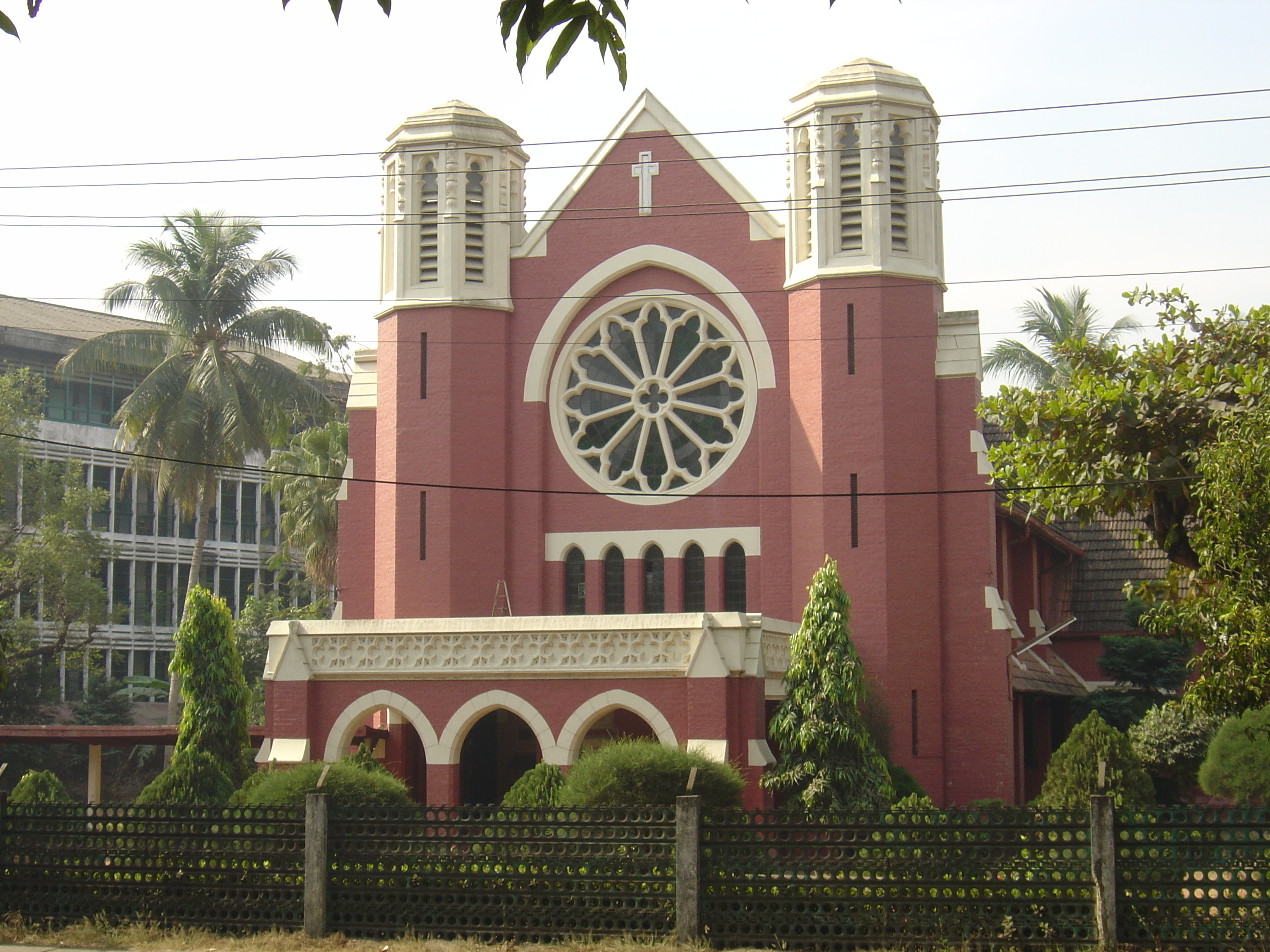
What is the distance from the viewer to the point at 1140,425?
1703 centimetres

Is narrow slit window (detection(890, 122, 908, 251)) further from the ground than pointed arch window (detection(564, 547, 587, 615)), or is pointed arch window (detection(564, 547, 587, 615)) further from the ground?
narrow slit window (detection(890, 122, 908, 251))

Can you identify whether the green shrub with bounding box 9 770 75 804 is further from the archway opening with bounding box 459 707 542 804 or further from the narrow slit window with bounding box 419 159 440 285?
the narrow slit window with bounding box 419 159 440 285

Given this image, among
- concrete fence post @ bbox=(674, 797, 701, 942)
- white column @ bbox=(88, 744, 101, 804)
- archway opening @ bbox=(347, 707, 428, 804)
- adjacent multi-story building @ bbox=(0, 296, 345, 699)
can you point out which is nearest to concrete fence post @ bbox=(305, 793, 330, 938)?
concrete fence post @ bbox=(674, 797, 701, 942)

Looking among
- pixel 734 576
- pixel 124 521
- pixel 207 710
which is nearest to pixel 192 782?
pixel 207 710

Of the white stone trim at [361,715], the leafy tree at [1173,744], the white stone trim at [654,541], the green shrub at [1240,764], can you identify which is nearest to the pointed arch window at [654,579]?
the white stone trim at [654,541]

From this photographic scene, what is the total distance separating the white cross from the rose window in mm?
1986

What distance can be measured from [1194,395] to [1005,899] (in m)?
6.27

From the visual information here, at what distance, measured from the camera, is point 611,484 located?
2881cm

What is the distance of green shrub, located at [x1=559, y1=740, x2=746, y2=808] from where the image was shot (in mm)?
18359

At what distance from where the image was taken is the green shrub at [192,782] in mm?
25844

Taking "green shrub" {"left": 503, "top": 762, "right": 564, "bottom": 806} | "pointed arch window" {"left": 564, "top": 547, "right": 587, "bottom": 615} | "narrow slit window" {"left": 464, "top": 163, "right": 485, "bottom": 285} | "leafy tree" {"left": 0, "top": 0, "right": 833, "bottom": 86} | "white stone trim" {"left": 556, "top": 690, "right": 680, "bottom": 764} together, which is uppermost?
"narrow slit window" {"left": 464, "top": 163, "right": 485, "bottom": 285}

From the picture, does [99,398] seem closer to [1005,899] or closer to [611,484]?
[611,484]

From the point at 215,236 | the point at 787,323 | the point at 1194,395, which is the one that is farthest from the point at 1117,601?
the point at 215,236

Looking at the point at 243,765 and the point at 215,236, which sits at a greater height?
the point at 215,236
